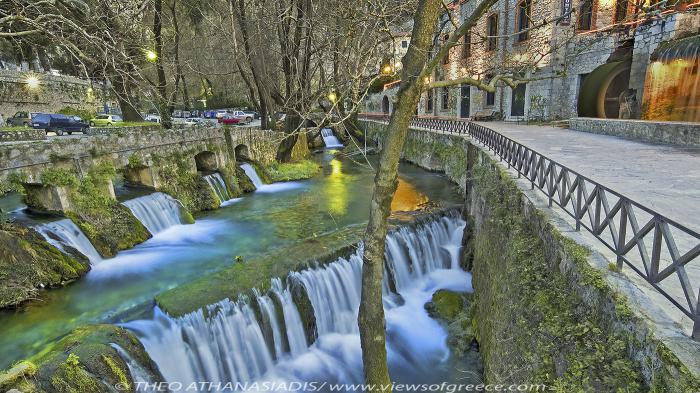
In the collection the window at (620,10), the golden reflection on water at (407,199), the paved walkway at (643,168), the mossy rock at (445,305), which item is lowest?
the mossy rock at (445,305)

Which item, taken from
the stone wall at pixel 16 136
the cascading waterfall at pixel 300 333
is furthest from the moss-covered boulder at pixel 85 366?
the stone wall at pixel 16 136

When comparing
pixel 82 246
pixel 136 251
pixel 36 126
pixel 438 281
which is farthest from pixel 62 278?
pixel 36 126

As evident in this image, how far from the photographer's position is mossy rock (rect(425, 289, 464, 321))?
1002 cm

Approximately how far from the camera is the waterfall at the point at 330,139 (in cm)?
3838

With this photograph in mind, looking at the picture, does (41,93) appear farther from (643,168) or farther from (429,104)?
(643,168)

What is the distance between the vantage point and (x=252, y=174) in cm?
2091

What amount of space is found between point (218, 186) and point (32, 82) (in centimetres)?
3072

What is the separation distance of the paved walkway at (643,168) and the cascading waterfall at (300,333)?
4.74 m

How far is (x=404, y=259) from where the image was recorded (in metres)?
11.8

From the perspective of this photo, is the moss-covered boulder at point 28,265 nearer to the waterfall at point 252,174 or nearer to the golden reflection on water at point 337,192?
the golden reflection on water at point 337,192

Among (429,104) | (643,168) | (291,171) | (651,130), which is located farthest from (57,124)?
(429,104)

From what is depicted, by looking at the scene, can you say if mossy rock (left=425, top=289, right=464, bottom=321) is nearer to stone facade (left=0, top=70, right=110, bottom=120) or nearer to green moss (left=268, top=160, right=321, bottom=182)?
green moss (left=268, top=160, right=321, bottom=182)

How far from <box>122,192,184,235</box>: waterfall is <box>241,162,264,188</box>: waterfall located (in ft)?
19.6

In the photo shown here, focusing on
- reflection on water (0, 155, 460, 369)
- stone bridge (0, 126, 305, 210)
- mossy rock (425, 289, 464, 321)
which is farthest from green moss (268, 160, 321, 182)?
mossy rock (425, 289, 464, 321)
